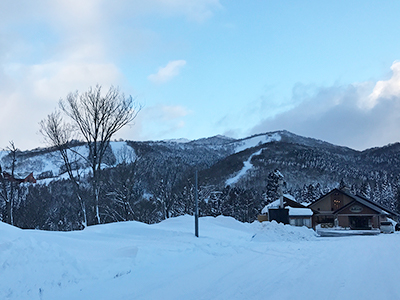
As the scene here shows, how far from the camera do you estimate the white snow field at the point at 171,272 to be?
6590 mm

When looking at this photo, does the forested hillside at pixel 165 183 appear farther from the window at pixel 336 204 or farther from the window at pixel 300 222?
the window at pixel 300 222

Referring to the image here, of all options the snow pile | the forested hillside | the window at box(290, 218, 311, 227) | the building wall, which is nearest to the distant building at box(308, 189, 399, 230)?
the building wall

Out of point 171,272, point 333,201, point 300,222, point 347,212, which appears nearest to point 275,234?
point 171,272

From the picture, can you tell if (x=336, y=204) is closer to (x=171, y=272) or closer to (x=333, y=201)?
(x=333, y=201)

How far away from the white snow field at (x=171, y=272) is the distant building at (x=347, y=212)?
40.3 metres

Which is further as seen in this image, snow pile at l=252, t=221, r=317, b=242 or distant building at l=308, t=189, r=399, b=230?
distant building at l=308, t=189, r=399, b=230

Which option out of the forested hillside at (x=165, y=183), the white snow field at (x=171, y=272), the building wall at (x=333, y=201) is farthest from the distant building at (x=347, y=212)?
→ the white snow field at (x=171, y=272)

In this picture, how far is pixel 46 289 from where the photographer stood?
6.40 metres

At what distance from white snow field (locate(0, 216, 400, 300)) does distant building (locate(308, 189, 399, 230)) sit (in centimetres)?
4025

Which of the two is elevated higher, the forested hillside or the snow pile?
the forested hillside

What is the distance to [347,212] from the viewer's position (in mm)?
49969

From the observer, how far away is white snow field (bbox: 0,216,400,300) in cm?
→ 659

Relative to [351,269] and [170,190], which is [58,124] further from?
[351,269]

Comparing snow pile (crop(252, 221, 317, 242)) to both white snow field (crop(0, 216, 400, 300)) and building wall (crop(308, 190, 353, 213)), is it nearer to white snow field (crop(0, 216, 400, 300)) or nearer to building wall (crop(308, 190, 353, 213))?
white snow field (crop(0, 216, 400, 300))
